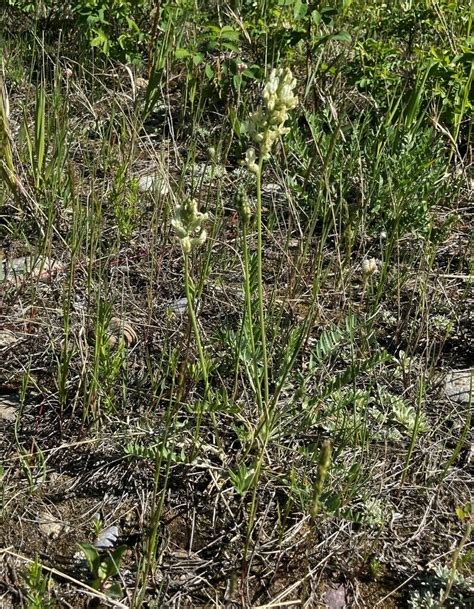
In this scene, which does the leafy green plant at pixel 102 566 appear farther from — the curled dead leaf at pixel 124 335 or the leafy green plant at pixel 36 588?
the curled dead leaf at pixel 124 335

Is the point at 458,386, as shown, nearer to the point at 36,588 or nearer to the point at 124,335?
the point at 124,335

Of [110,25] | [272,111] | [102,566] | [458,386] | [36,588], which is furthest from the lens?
[110,25]

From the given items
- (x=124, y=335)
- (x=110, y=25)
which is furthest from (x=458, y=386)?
(x=110, y=25)

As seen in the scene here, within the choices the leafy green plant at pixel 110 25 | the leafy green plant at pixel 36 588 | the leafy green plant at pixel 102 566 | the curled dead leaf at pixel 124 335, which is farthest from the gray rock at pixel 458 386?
the leafy green plant at pixel 110 25

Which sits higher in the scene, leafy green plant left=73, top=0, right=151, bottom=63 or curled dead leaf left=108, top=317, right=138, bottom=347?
leafy green plant left=73, top=0, right=151, bottom=63

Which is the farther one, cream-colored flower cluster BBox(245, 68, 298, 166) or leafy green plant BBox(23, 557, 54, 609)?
leafy green plant BBox(23, 557, 54, 609)

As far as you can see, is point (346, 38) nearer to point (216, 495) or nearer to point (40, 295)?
point (40, 295)

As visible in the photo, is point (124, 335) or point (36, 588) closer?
point (36, 588)

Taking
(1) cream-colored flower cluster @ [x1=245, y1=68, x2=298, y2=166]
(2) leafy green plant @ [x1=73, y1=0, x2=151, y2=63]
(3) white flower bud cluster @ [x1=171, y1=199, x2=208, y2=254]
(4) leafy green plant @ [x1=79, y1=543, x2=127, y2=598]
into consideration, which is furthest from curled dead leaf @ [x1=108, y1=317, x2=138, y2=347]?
(2) leafy green plant @ [x1=73, y1=0, x2=151, y2=63]

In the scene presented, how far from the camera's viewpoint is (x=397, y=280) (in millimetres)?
2711

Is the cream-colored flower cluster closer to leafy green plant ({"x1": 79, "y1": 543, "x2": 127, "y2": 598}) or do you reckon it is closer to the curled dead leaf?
leafy green plant ({"x1": 79, "y1": 543, "x2": 127, "y2": 598})

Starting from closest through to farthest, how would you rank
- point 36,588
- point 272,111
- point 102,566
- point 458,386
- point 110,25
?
point 272,111
point 36,588
point 102,566
point 458,386
point 110,25

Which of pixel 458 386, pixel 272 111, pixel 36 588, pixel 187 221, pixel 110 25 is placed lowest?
pixel 458 386

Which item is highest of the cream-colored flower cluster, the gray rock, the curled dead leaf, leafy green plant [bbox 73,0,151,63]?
the cream-colored flower cluster
